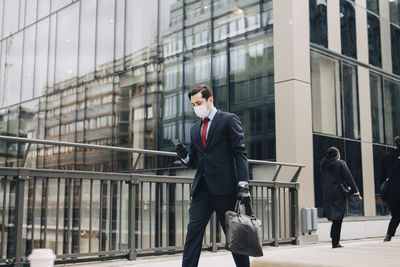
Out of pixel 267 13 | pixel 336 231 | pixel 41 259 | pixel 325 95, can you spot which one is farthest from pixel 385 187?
pixel 41 259

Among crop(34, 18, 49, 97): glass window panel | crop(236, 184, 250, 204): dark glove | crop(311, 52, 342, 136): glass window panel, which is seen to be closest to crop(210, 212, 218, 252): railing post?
crop(236, 184, 250, 204): dark glove

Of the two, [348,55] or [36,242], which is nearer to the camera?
[36,242]

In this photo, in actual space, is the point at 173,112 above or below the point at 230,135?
above

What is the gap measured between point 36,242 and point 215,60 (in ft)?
29.5

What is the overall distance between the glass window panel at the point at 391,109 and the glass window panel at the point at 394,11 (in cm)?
213

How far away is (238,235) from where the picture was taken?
446cm

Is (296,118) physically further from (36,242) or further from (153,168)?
(36,242)

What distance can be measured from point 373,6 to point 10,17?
19.9 metres

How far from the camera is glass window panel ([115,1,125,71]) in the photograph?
18859 millimetres

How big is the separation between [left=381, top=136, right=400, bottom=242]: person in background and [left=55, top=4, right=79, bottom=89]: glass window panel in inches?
577

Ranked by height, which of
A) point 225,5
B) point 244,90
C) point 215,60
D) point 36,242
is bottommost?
point 36,242

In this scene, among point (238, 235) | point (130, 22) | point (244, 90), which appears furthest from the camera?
point (130, 22)

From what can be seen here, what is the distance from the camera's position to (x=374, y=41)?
15.9 m

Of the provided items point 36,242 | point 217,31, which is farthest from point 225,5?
point 36,242
